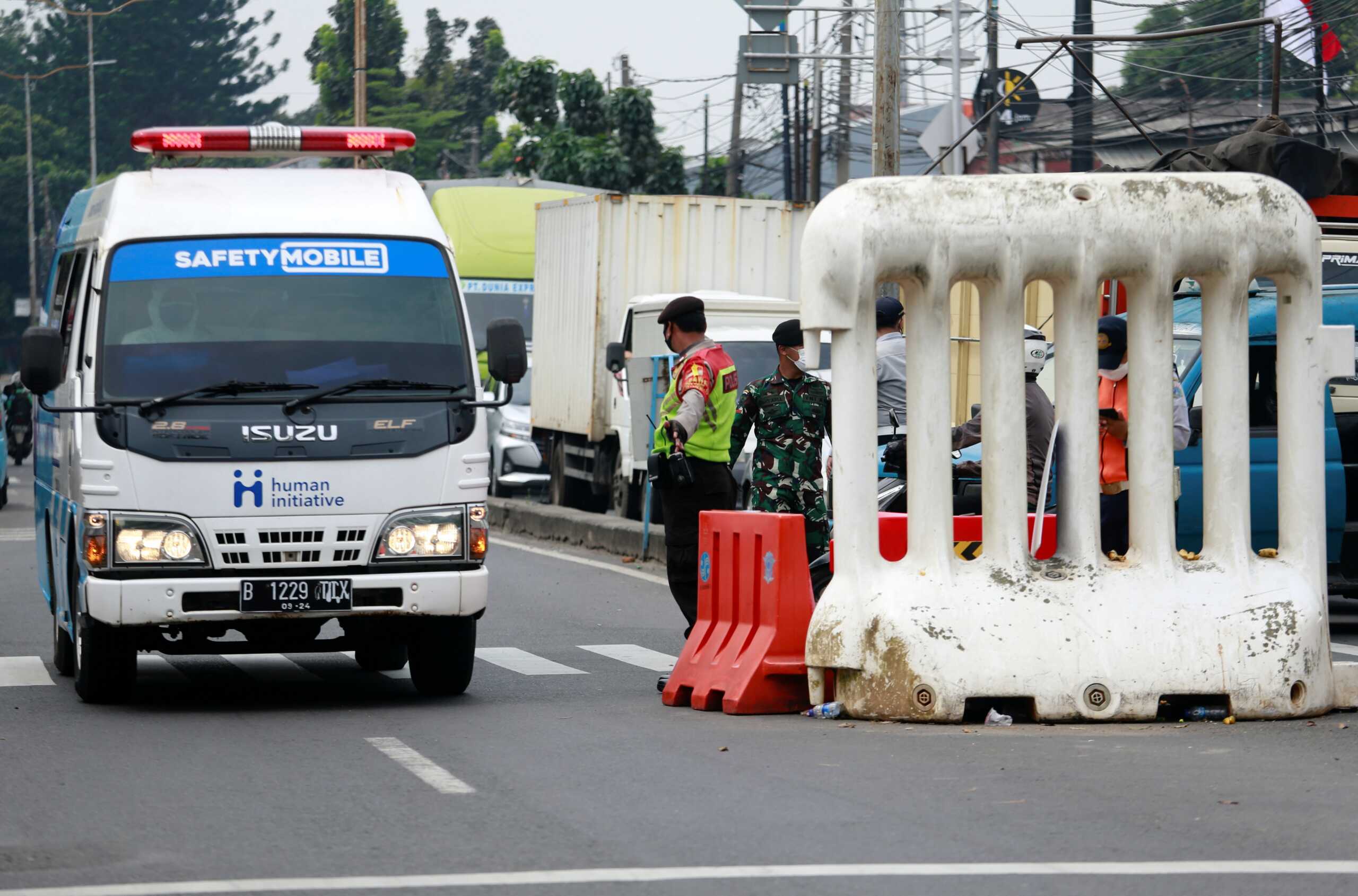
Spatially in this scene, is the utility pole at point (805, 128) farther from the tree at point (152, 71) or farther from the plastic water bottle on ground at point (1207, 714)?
the tree at point (152, 71)

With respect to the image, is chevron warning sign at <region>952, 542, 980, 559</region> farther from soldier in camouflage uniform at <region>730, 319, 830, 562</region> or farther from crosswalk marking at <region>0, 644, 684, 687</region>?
crosswalk marking at <region>0, 644, 684, 687</region>

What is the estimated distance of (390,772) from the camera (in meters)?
7.50

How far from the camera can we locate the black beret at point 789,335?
9781 millimetres

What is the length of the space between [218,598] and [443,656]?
122 cm

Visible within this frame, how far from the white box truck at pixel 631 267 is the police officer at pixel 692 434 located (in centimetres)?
1132

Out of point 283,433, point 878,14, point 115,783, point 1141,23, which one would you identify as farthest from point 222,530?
point 1141,23

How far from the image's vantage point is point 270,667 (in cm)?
1145

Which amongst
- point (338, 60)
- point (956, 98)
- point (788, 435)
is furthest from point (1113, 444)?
point (338, 60)

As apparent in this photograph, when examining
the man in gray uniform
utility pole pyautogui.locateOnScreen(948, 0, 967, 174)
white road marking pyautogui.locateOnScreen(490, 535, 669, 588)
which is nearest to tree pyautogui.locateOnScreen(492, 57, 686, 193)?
utility pole pyautogui.locateOnScreen(948, 0, 967, 174)

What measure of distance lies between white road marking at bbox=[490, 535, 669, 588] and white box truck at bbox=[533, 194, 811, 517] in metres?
1.37

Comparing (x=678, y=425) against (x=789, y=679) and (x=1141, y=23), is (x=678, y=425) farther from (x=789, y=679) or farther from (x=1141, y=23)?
(x=1141, y=23)

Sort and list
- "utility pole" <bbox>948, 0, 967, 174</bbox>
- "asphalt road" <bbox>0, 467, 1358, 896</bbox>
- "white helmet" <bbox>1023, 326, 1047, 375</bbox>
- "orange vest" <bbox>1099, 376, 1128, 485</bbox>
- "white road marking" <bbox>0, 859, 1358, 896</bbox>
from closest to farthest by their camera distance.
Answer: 1. "white road marking" <bbox>0, 859, 1358, 896</bbox>
2. "asphalt road" <bbox>0, 467, 1358, 896</bbox>
3. "orange vest" <bbox>1099, 376, 1128, 485</bbox>
4. "white helmet" <bbox>1023, 326, 1047, 375</bbox>
5. "utility pole" <bbox>948, 0, 967, 174</bbox>

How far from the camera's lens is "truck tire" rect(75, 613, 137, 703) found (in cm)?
922

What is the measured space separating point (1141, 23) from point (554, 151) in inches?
598
